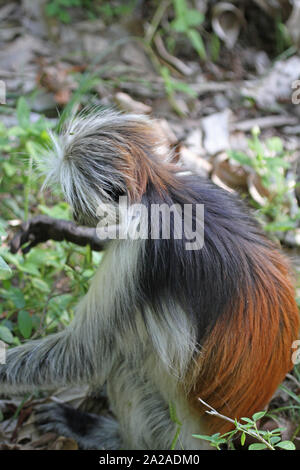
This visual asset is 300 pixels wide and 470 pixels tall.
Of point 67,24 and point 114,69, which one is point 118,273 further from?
point 67,24

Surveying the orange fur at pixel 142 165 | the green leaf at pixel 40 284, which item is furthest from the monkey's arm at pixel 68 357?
the green leaf at pixel 40 284

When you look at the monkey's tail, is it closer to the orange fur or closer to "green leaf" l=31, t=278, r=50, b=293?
the orange fur

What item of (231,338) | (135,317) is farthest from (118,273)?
(231,338)

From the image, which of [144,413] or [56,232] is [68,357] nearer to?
[144,413]

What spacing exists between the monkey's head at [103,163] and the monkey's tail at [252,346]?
2.70ft

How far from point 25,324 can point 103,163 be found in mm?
1372

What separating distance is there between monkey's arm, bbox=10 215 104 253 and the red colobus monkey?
0.79 m

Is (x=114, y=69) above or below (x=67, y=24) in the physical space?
below

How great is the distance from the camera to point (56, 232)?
4.25 meters

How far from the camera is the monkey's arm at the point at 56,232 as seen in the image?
13.8ft

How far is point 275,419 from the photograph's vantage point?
381 cm

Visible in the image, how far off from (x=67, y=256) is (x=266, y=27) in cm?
516

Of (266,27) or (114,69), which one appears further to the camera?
(266,27)

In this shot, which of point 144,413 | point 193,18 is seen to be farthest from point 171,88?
point 144,413
